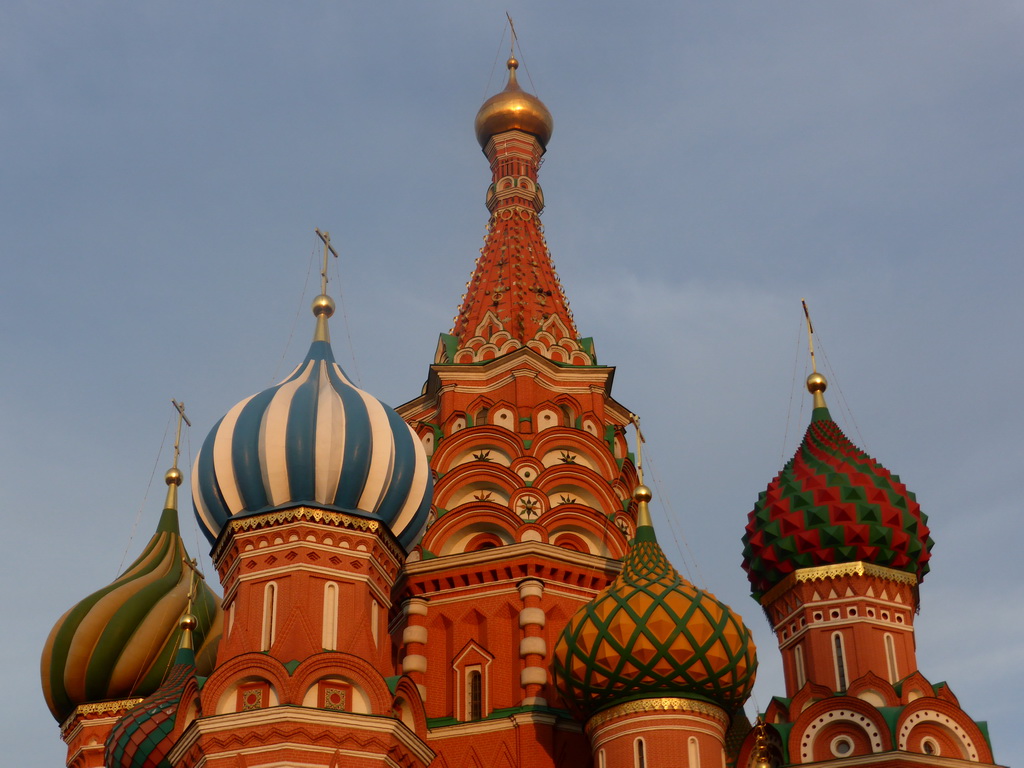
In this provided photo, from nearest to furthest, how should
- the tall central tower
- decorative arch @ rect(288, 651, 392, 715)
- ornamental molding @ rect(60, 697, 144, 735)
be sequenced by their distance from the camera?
1. decorative arch @ rect(288, 651, 392, 715)
2. the tall central tower
3. ornamental molding @ rect(60, 697, 144, 735)

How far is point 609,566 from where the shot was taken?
2038 centimetres

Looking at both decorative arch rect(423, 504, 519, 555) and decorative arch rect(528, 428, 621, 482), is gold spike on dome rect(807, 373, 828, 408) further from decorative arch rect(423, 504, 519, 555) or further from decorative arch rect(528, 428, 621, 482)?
decorative arch rect(423, 504, 519, 555)

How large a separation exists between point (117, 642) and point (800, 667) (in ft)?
30.0

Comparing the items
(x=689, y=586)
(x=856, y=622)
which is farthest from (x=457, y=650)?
(x=856, y=622)

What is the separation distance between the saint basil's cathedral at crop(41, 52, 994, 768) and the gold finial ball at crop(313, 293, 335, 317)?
0.10 feet

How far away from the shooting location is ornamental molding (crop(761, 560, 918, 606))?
744 inches

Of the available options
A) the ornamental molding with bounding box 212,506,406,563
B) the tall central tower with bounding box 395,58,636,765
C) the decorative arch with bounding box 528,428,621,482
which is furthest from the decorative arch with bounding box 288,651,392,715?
the decorative arch with bounding box 528,428,621,482

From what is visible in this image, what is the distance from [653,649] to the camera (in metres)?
17.4

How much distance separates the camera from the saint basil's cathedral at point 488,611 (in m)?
17.2

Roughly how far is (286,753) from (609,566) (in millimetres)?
5522

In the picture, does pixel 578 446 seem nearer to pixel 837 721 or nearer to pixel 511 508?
pixel 511 508

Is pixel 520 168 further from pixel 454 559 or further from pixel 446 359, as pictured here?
pixel 454 559

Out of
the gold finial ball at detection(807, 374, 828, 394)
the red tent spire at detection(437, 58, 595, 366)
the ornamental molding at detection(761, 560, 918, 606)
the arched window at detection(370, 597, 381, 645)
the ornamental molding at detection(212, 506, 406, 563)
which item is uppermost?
the red tent spire at detection(437, 58, 595, 366)

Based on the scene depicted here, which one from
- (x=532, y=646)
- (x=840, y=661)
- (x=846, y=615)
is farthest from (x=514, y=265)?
(x=840, y=661)
